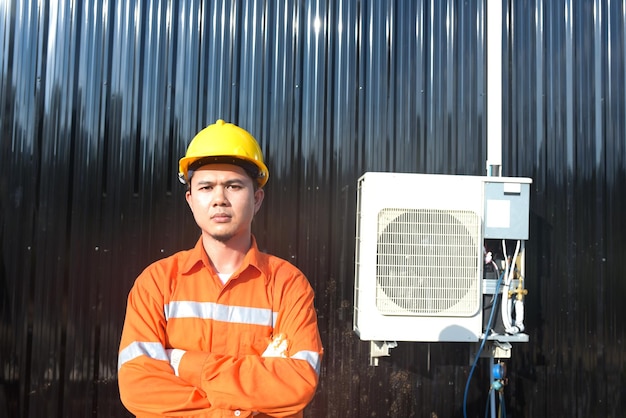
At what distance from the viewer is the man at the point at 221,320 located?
5.46 feet

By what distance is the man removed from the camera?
5.46 feet

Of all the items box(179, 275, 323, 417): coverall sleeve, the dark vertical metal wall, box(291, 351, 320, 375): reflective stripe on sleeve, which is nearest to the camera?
box(179, 275, 323, 417): coverall sleeve

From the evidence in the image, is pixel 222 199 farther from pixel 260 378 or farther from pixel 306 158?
pixel 306 158

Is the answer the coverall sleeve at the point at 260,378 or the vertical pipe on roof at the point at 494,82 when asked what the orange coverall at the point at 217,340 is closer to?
the coverall sleeve at the point at 260,378

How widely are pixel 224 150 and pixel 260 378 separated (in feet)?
2.88

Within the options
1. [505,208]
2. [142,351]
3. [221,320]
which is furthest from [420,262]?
[142,351]

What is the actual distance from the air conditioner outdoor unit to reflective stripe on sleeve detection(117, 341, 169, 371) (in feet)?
3.87

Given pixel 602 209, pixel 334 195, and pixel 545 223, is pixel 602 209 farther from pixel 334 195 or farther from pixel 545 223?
pixel 334 195

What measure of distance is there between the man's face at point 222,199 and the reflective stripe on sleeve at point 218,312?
0.28 metres

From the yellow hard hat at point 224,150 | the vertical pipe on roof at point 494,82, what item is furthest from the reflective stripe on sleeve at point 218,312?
the vertical pipe on roof at point 494,82

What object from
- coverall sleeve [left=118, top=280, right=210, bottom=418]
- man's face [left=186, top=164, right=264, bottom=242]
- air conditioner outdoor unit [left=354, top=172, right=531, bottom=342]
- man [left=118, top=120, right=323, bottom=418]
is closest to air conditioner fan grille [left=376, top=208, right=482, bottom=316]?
air conditioner outdoor unit [left=354, top=172, right=531, bottom=342]

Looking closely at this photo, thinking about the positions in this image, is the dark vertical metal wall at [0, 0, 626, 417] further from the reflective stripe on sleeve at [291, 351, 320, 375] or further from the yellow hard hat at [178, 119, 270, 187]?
the reflective stripe on sleeve at [291, 351, 320, 375]

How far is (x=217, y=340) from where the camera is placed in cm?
185

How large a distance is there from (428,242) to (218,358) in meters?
1.35
